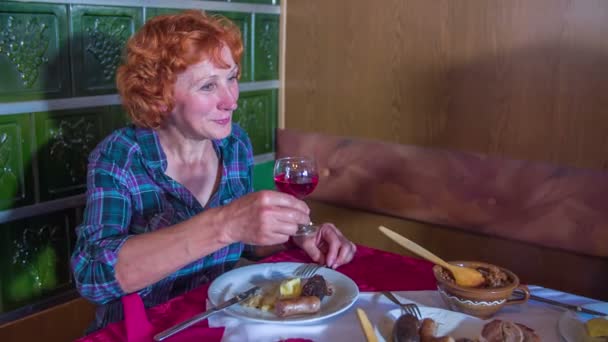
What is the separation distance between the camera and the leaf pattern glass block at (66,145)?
1781mm

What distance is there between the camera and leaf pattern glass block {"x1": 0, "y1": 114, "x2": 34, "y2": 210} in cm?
168

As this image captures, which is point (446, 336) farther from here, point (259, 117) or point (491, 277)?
point (259, 117)

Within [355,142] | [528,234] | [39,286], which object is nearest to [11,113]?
[39,286]

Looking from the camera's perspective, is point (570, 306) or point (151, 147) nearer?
point (570, 306)

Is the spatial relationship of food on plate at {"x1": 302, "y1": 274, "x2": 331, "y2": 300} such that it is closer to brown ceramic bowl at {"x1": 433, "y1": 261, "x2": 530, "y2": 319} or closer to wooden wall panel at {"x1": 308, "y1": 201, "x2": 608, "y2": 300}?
brown ceramic bowl at {"x1": 433, "y1": 261, "x2": 530, "y2": 319}

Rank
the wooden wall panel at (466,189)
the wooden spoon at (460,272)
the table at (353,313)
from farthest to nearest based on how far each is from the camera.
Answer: the wooden wall panel at (466,189) → the wooden spoon at (460,272) → the table at (353,313)

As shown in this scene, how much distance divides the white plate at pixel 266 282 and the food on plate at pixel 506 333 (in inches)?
10.3

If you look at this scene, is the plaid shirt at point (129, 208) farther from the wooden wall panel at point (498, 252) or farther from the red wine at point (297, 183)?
the wooden wall panel at point (498, 252)

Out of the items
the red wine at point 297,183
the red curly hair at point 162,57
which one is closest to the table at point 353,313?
the red wine at point 297,183

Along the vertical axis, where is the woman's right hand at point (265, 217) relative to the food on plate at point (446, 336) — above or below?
above

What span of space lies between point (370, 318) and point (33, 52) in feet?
4.09

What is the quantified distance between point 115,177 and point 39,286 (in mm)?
→ 641

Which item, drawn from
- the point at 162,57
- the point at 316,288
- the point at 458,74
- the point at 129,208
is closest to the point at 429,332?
the point at 316,288

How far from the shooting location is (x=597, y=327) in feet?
3.26
